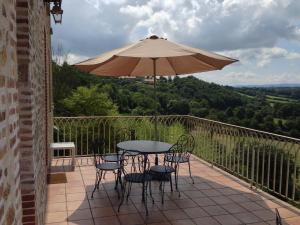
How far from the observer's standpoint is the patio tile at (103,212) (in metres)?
4.62

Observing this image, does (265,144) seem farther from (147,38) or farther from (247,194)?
(147,38)

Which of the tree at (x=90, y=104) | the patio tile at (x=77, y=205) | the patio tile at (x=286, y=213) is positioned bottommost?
the patio tile at (x=286, y=213)

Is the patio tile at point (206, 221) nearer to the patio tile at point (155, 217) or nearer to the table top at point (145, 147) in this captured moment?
the patio tile at point (155, 217)

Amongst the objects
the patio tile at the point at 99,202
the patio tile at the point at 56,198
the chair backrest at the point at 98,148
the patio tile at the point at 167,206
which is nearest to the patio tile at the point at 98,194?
the patio tile at the point at 99,202

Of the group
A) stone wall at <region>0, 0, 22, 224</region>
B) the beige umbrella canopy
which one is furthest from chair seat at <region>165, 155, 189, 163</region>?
stone wall at <region>0, 0, 22, 224</region>

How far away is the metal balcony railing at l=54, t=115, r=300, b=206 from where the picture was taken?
5.16 metres

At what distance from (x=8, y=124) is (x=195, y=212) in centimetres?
351

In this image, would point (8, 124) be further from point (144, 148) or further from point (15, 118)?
point (144, 148)

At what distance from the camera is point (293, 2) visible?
820 centimetres

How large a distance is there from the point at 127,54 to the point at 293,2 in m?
5.33

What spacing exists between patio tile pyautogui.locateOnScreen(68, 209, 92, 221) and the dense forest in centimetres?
647

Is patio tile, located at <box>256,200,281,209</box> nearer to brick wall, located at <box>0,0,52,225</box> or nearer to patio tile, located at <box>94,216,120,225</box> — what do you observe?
patio tile, located at <box>94,216,120,225</box>

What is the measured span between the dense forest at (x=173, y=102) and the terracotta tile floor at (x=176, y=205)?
199 inches

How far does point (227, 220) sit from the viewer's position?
14.7 ft
